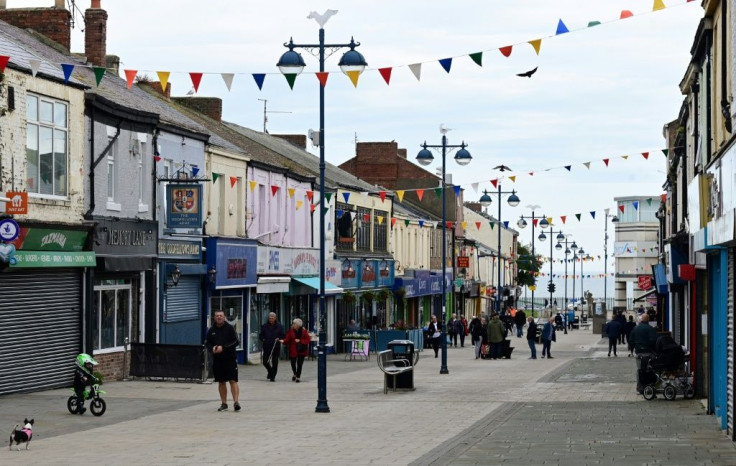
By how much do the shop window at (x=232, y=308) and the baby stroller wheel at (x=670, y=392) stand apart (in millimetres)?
15135

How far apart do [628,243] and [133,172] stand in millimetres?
81963

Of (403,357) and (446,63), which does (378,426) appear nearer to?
(446,63)

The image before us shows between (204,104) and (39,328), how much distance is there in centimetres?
2135

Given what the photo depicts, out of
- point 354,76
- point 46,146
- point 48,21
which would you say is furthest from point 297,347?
point 48,21

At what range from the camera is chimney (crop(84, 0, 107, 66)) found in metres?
32.8

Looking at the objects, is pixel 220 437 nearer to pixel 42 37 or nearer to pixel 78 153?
pixel 78 153

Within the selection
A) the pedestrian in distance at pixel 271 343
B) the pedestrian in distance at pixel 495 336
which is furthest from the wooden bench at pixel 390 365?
the pedestrian in distance at pixel 495 336

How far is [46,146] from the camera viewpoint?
24672 millimetres

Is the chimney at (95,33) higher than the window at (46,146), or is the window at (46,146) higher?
the chimney at (95,33)

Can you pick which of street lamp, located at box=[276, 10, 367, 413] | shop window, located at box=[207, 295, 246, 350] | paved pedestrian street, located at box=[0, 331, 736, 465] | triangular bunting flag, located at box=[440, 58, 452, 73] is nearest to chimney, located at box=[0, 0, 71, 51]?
shop window, located at box=[207, 295, 246, 350]

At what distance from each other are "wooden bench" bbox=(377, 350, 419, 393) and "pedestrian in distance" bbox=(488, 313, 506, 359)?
15031 mm

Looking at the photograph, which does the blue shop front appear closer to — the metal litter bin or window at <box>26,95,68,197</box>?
the metal litter bin

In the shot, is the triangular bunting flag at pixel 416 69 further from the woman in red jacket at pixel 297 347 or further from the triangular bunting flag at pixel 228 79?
the woman in red jacket at pixel 297 347

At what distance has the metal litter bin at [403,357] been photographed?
89.8 feet
